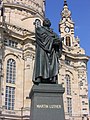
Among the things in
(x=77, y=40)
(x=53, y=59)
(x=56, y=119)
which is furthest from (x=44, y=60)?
(x=77, y=40)

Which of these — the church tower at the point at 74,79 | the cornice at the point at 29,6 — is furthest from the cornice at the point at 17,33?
the church tower at the point at 74,79

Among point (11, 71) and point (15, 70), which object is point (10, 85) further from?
point (15, 70)

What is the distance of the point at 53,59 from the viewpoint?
11039 mm

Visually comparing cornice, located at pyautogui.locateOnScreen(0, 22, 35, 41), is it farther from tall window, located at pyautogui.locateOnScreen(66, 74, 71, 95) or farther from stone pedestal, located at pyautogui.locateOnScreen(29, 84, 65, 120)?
stone pedestal, located at pyautogui.locateOnScreen(29, 84, 65, 120)

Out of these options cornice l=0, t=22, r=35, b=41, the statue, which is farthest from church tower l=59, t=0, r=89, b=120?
the statue

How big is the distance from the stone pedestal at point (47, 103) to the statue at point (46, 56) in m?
0.42

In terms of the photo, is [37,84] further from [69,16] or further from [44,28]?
[69,16]

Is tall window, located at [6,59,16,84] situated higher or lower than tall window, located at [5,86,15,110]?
higher

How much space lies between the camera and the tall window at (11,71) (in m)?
38.1

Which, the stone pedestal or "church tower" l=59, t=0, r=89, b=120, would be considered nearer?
the stone pedestal

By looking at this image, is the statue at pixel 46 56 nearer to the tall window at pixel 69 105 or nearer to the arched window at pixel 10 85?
the arched window at pixel 10 85

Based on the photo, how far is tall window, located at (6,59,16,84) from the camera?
38062 mm

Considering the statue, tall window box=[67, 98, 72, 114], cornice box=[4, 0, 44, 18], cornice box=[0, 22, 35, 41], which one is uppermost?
cornice box=[4, 0, 44, 18]

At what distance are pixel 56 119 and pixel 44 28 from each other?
404cm
